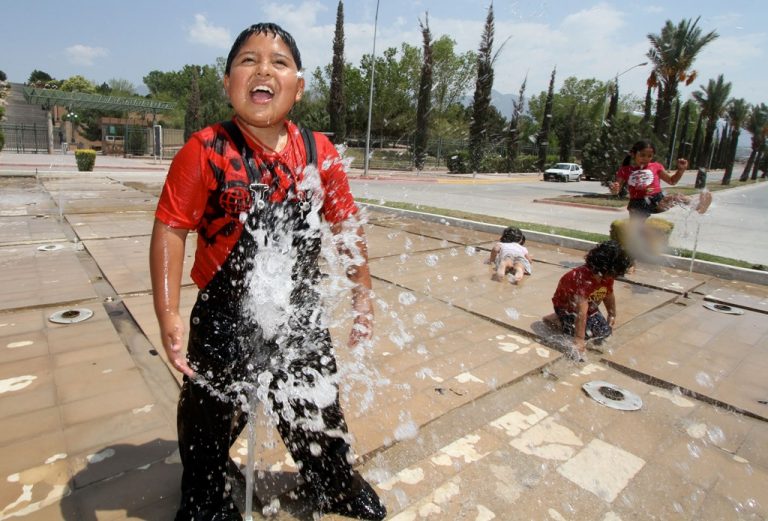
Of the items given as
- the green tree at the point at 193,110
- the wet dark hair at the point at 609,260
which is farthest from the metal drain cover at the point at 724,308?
the green tree at the point at 193,110

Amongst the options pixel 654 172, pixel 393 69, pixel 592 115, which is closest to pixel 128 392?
pixel 654 172

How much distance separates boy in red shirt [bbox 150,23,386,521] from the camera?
179cm

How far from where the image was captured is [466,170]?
3625 centimetres

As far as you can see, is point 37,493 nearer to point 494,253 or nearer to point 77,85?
point 494,253

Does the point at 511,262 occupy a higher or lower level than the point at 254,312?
lower

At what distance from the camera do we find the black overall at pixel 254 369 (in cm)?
186

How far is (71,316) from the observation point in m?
4.29

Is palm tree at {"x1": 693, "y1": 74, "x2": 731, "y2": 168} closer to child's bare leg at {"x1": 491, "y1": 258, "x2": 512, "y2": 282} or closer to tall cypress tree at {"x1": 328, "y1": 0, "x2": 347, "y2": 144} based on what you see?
tall cypress tree at {"x1": 328, "y1": 0, "x2": 347, "y2": 144}

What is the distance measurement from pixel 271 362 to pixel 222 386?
0.72 feet

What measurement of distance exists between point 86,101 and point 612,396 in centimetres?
3870

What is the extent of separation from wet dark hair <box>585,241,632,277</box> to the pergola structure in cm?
3746

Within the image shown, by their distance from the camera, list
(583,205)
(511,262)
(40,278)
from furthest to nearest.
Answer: (583,205) → (511,262) → (40,278)

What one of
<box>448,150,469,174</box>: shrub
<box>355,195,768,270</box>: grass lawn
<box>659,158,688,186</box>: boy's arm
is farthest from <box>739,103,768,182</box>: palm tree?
<box>659,158,688,186</box>: boy's arm

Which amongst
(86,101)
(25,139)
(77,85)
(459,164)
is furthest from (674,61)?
(77,85)
